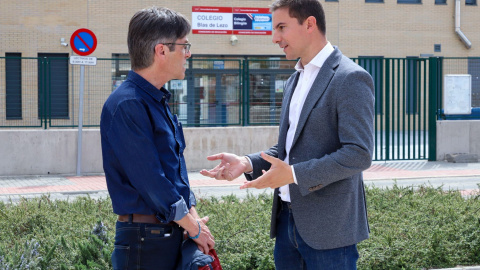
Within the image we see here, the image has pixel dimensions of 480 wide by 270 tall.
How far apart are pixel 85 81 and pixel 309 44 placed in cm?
1424

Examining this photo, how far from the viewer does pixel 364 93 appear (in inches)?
121

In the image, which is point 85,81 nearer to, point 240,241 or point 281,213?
point 240,241

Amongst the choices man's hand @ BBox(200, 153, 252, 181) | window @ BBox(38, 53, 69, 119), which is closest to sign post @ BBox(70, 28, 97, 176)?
window @ BBox(38, 53, 69, 119)

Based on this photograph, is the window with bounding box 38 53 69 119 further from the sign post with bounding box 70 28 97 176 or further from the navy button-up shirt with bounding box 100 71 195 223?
the navy button-up shirt with bounding box 100 71 195 223

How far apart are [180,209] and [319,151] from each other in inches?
28.7

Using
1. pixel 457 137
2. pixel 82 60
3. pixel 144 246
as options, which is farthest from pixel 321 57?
pixel 457 137

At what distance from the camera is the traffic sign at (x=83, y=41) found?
15.5m

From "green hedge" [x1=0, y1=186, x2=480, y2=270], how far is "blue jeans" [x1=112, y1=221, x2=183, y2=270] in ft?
7.57

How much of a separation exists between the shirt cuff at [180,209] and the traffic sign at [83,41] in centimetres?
1312

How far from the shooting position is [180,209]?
2967 millimetres

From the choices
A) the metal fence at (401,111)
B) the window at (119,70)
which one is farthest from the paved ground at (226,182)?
the window at (119,70)

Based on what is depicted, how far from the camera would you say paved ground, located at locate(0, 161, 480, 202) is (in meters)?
13.2

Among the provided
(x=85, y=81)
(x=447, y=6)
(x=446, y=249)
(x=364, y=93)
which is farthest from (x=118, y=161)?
(x=447, y=6)

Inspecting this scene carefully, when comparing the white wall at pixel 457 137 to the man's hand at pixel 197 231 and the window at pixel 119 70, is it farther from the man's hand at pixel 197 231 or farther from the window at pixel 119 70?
the man's hand at pixel 197 231
